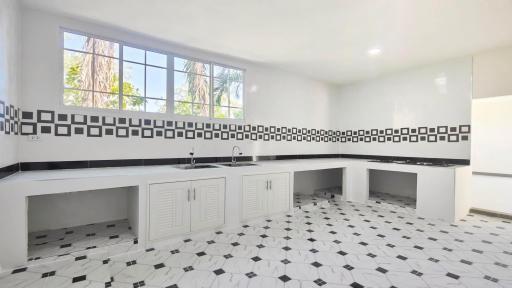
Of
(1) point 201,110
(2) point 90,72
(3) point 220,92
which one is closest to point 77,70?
(2) point 90,72

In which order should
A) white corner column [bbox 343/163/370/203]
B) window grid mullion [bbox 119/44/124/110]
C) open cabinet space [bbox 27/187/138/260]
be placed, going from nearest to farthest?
open cabinet space [bbox 27/187/138/260] < window grid mullion [bbox 119/44/124/110] < white corner column [bbox 343/163/370/203]

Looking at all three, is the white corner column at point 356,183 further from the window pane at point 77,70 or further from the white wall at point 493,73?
the window pane at point 77,70

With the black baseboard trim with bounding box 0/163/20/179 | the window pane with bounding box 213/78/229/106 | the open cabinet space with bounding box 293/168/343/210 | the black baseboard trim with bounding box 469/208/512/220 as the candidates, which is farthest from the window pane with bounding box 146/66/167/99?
the black baseboard trim with bounding box 469/208/512/220

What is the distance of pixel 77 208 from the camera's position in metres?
2.74

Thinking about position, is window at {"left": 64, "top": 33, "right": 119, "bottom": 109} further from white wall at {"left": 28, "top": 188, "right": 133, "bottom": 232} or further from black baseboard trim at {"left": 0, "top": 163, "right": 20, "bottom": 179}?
white wall at {"left": 28, "top": 188, "right": 133, "bottom": 232}

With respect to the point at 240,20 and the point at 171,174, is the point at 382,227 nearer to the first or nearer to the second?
the point at 171,174

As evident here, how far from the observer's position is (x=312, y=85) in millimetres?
5070

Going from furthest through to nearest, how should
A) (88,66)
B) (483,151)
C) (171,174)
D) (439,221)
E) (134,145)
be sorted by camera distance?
1. (483,151)
2. (439,221)
3. (134,145)
4. (88,66)
5. (171,174)

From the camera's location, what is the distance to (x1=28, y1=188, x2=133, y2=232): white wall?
8.38ft

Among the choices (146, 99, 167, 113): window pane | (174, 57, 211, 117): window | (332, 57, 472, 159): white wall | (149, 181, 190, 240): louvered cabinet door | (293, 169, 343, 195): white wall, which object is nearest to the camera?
(149, 181, 190, 240): louvered cabinet door

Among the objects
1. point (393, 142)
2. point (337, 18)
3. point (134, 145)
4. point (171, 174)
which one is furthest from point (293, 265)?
point (393, 142)

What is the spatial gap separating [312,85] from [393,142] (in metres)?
1.96

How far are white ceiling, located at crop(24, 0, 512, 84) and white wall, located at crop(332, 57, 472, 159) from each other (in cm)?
42

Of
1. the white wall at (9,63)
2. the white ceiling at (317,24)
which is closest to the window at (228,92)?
the white ceiling at (317,24)
